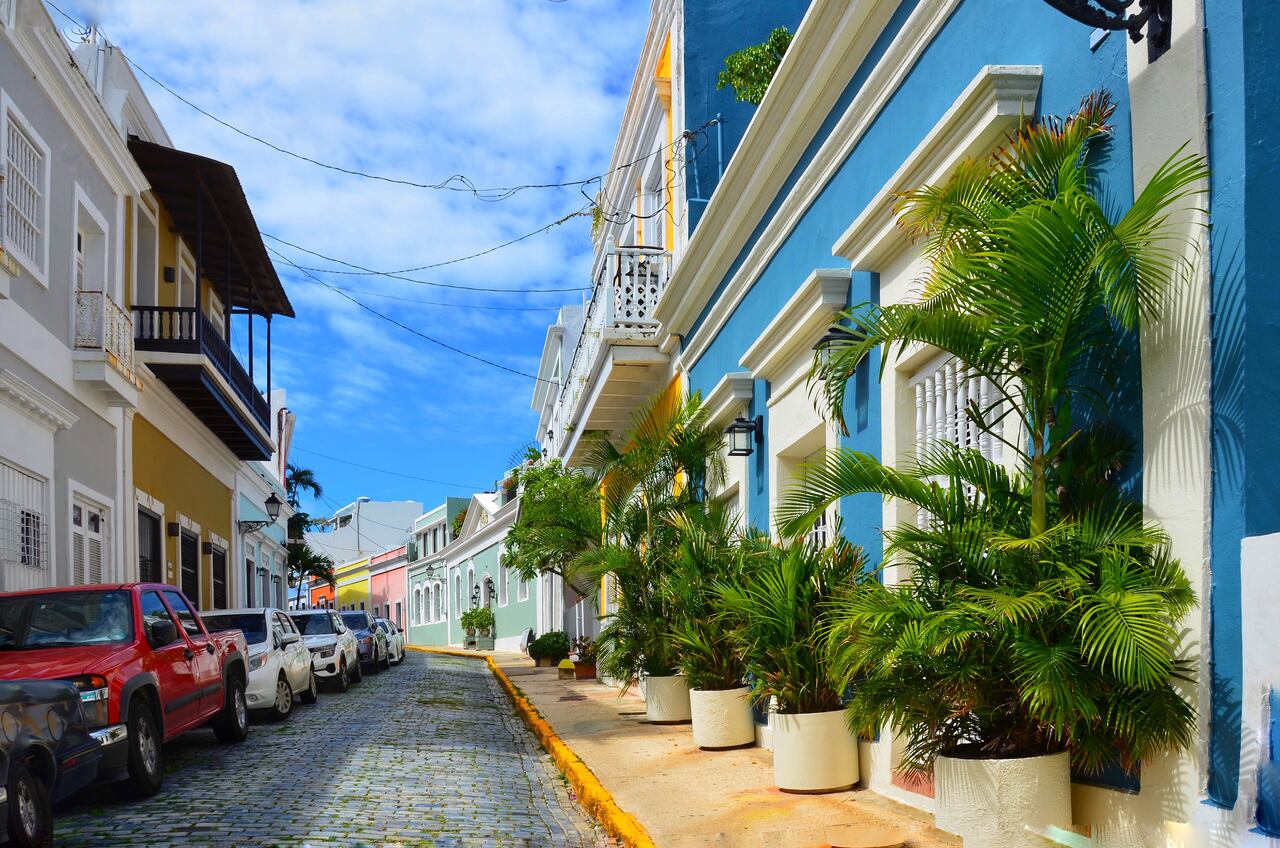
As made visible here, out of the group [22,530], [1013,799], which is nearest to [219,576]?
[22,530]

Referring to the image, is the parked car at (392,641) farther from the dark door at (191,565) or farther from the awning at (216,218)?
the awning at (216,218)

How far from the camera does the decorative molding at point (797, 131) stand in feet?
28.0

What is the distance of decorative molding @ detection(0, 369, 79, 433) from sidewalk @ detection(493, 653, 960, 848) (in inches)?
247

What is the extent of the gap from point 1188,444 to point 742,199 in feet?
25.7

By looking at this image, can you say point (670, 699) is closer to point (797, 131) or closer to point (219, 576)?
point (797, 131)

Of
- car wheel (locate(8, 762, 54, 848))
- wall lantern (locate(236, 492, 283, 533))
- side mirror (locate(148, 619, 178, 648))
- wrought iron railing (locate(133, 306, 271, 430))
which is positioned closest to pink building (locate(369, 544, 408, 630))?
wall lantern (locate(236, 492, 283, 533))

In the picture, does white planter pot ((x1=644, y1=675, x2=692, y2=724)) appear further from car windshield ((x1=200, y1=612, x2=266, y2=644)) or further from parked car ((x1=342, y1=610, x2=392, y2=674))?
parked car ((x1=342, y1=610, x2=392, y2=674))

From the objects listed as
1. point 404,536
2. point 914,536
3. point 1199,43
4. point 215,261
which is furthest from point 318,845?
point 404,536

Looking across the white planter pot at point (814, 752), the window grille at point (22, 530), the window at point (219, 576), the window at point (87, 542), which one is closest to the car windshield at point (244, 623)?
the window at point (87, 542)

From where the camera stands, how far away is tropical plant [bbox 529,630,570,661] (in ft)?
93.0

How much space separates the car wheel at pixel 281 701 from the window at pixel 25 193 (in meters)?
5.28

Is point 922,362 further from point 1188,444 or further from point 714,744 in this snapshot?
point 714,744

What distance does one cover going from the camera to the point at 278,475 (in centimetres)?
3822

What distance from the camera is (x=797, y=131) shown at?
35.2 feet
